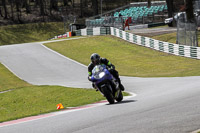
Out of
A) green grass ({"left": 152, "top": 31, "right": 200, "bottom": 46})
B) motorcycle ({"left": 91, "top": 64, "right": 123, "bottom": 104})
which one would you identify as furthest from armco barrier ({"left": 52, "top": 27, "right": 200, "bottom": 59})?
motorcycle ({"left": 91, "top": 64, "right": 123, "bottom": 104})

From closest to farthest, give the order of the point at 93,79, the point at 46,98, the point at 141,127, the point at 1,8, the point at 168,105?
the point at 141,127 < the point at 168,105 < the point at 93,79 < the point at 46,98 < the point at 1,8

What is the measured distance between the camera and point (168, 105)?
32.7 ft

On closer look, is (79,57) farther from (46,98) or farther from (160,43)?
(46,98)

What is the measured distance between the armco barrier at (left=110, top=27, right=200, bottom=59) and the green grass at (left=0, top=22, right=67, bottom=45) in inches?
1099

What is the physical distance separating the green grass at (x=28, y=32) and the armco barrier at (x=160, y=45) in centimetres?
2791

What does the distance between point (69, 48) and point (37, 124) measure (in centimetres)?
3449

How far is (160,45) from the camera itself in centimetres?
3684

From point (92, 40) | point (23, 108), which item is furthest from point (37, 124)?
point (92, 40)

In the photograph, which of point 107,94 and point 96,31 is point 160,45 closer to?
point 96,31

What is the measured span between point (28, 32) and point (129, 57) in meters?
42.3

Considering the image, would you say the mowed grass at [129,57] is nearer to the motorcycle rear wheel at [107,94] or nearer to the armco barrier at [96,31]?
the armco barrier at [96,31]

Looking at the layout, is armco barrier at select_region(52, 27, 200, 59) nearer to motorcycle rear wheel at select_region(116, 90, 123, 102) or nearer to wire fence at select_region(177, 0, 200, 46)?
wire fence at select_region(177, 0, 200, 46)

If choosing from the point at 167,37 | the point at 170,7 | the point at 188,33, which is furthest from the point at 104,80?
the point at 170,7

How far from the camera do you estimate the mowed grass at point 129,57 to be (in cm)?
2702
